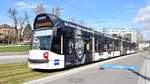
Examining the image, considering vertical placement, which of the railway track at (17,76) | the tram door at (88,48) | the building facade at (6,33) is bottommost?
the railway track at (17,76)

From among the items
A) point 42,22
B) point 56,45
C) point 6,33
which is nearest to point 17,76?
point 56,45

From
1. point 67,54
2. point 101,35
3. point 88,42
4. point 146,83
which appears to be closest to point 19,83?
point 146,83

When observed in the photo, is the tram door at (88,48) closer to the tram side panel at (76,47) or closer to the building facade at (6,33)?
the tram side panel at (76,47)

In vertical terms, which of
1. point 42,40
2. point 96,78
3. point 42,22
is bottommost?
point 96,78

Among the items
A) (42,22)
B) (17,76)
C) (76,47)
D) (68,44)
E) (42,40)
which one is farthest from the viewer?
(76,47)

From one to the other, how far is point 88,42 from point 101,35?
5858mm

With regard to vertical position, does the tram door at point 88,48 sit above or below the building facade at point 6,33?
below

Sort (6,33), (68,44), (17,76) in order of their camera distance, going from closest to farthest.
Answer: (17,76)
(68,44)
(6,33)

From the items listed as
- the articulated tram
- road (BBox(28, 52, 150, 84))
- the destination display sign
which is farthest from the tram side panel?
road (BBox(28, 52, 150, 84))

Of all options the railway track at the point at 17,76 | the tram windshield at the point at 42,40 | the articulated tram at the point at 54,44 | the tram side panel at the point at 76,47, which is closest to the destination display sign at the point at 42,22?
A: the articulated tram at the point at 54,44

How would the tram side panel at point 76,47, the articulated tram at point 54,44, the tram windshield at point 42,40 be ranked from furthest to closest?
the tram side panel at point 76,47
the tram windshield at point 42,40
the articulated tram at point 54,44

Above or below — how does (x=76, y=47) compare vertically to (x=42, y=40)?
below

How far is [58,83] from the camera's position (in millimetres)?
11812

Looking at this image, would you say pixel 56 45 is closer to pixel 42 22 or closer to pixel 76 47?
pixel 42 22
